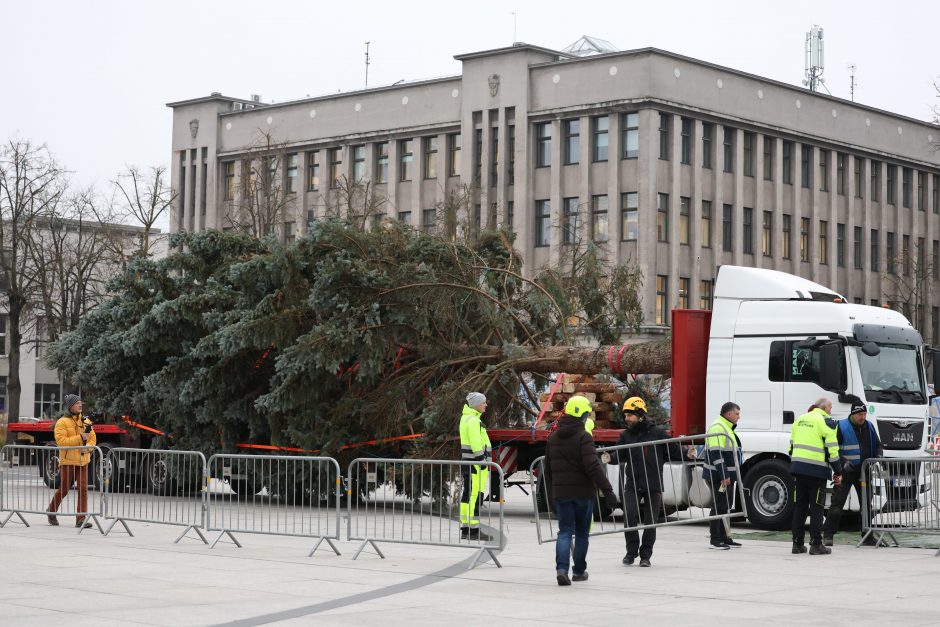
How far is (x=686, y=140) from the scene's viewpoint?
185ft

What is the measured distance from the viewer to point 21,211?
46.2 meters

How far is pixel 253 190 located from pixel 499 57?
57.2ft

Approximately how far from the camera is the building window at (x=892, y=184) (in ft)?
218

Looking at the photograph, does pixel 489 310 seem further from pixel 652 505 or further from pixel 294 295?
pixel 652 505

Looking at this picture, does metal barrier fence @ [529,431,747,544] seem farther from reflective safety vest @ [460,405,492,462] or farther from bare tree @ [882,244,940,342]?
bare tree @ [882,244,940,342]

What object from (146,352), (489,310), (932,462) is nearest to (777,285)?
(932,462)

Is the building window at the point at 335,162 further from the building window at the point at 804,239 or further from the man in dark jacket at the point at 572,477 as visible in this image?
the man in dark jacket at the point at 572,477

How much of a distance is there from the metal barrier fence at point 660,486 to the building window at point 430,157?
4411 centimetres

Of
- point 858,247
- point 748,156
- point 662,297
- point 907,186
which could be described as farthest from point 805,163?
point 662,297

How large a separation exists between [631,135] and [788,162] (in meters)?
9.48

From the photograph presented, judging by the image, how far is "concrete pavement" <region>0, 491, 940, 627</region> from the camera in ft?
35.5

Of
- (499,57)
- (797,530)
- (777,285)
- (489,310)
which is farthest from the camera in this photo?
(499,57)

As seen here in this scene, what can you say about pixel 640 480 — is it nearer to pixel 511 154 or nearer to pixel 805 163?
pixel 511 154

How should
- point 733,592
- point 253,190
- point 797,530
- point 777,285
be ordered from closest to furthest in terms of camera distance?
point 733,592 < point 797,530 < point 777,285 < point 253,190
